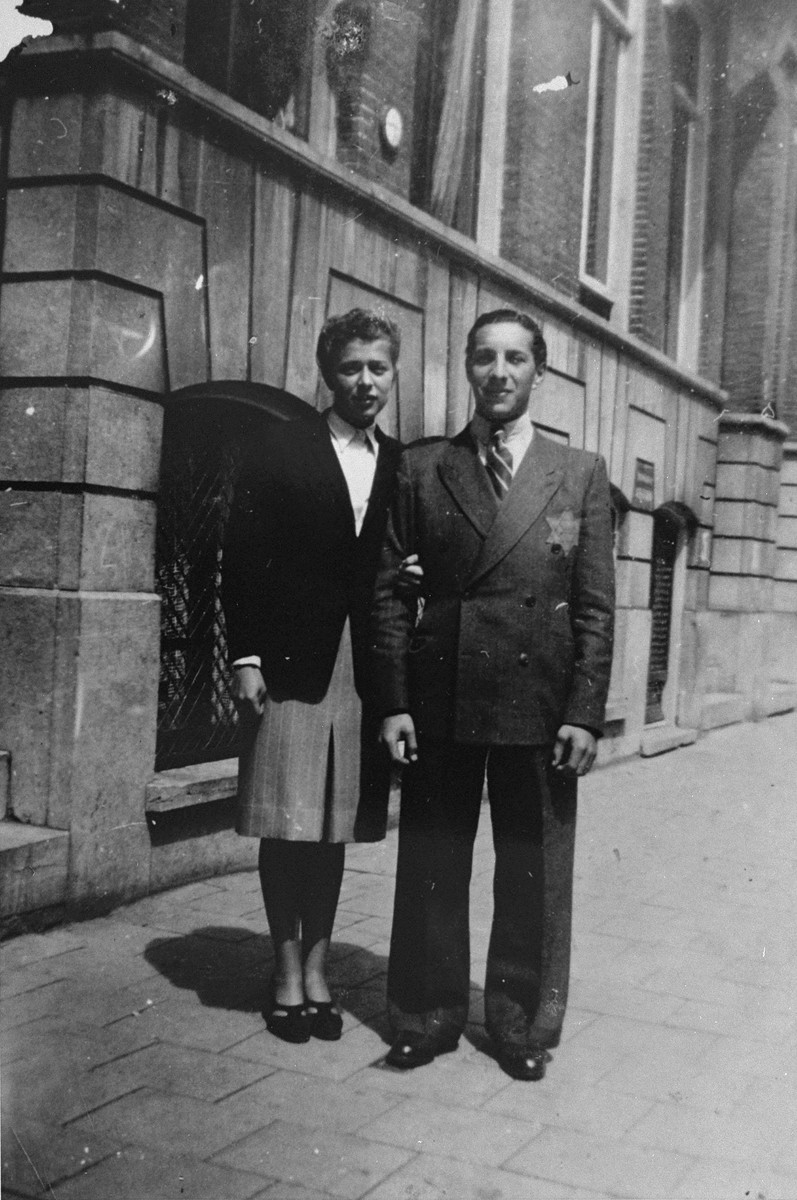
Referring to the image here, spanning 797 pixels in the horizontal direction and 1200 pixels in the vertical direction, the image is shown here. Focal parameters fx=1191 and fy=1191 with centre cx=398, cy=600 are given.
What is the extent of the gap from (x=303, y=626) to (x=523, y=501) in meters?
0.69

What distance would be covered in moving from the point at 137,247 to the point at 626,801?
188 inches

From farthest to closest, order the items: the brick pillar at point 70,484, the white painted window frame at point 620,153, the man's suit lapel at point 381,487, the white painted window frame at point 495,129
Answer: the white painted window frame at point 620,153 → the white painted window frame at point 495,129 → the brick pillar at point 70,484 → the man's suit lapel at point 381,487

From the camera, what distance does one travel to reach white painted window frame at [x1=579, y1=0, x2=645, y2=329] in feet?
29.4

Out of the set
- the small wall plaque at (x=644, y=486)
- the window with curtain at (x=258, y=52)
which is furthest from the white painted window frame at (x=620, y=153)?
the window with curtain at (x=258, y=52)

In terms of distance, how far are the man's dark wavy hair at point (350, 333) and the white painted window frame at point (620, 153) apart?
19.7 ft

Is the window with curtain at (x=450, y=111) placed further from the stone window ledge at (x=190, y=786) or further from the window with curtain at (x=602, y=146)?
the stone window ledge at (x=190, y=786)

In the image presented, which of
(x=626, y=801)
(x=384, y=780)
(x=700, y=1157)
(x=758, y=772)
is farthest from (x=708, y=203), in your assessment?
(x=700, y=1157)

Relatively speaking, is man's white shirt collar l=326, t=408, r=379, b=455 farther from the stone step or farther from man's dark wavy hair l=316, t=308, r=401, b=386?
the stone step

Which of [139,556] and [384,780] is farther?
[139,556]

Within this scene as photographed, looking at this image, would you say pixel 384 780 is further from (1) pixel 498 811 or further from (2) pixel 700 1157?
(2) pixel 700 1157

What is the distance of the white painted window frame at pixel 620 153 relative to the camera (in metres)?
8.96

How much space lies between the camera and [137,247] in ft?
15.0

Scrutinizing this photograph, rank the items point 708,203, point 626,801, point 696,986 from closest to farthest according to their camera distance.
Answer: point 696,986 < point 626,801 < point 708,203

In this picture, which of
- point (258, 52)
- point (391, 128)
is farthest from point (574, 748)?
point (391, 128)
